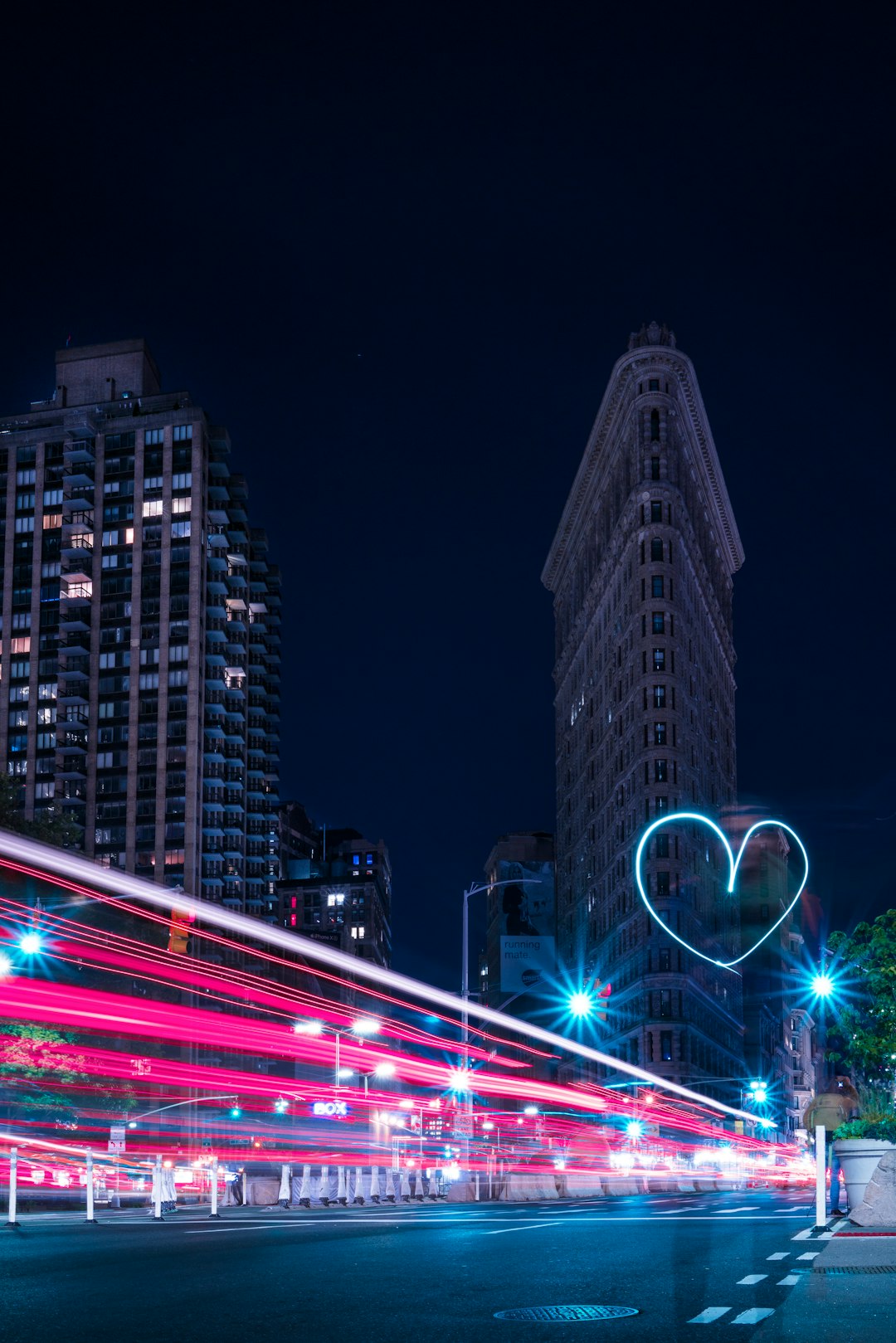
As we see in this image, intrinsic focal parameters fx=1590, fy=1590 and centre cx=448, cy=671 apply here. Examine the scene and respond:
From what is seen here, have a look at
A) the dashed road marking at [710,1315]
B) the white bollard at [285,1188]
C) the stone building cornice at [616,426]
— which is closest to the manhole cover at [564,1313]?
the dashed road marking at [710,1315]

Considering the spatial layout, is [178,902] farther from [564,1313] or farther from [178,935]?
[564,1313]

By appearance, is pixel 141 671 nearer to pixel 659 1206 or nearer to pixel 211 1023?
pixel 211 1023

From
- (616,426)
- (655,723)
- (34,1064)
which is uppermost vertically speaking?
(616,426)

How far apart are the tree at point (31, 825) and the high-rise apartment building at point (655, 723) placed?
227ft

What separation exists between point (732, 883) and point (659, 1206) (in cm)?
742

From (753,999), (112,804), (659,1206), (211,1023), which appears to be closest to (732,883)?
(659,1206)

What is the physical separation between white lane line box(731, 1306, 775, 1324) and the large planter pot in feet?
28.3

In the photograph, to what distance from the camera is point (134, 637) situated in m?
136

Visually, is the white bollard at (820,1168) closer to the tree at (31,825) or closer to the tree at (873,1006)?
the tree at (873,1006)

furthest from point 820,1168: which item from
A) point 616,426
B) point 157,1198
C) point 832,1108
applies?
point 616,426

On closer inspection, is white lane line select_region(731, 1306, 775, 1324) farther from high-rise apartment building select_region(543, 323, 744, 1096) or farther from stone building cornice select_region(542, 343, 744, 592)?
stone building cornice select_region(542, 343, 744, 592)

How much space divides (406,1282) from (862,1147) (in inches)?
305

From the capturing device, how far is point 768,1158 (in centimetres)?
9738

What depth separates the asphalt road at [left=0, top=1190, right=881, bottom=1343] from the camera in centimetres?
880
